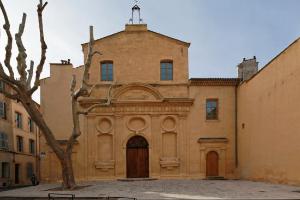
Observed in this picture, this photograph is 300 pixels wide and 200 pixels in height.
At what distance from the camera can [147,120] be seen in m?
26.5

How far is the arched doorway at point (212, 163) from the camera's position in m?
26.5

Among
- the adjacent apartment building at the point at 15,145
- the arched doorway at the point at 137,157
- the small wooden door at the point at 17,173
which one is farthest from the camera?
the small wooden door at the point at 17,173

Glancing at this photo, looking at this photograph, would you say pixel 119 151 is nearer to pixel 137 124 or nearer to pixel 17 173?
pixel 137 124

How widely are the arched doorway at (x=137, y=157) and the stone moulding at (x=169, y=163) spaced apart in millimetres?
1101

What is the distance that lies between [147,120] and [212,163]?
540 cm

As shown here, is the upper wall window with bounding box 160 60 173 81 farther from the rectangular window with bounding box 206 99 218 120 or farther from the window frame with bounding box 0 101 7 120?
the window frame with bounding box 0 101 7 120

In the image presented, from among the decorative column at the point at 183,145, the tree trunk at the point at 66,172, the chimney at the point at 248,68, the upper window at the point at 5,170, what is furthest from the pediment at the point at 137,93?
the upper window at the point at 5,170

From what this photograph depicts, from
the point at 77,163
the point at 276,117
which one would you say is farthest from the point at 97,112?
the point at 276,117

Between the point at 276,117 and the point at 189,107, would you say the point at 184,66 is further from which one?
the point at 276,117

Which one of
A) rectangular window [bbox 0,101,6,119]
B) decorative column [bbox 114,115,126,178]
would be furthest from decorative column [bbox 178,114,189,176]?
rectangular window [bbox 0,101,6,119]

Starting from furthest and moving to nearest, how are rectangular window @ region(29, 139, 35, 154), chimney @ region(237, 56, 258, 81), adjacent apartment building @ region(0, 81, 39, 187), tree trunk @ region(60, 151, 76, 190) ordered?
rectangular window @ region(29, 139, 35, 154) → adjacent apartment building @ region(0, 81, 39, 187) → chimney @ region(237, 56, 258, 81) → tree trunk @ region(60, 151, 76, 190)

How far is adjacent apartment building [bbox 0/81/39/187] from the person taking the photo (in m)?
28.5

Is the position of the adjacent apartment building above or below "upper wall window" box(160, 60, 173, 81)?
below

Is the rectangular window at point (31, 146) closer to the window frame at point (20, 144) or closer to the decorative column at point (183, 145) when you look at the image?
the window frame at point (20, 144)
